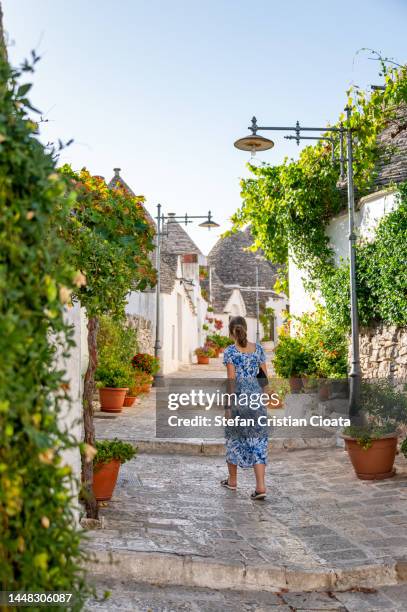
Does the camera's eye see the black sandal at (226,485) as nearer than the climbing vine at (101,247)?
No

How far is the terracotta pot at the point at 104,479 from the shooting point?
598 cm

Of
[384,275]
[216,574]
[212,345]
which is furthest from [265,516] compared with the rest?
[212,345]

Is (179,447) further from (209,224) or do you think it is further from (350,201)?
(209,224)

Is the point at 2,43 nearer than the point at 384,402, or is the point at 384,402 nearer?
the point at 2,43

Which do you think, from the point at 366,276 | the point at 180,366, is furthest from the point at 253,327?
the point at 366,276

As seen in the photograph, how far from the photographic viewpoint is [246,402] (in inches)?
269

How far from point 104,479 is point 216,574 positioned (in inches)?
73.2

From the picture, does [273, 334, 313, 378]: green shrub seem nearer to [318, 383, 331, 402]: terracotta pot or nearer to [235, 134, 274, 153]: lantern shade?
[318, 383, 331, 402]: terracotta pot

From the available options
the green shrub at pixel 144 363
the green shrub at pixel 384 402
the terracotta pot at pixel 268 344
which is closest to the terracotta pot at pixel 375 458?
the green shrub at pixel 384 402

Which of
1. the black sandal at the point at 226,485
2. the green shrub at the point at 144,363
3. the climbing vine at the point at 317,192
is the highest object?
the climbing vine at the point at 317,192

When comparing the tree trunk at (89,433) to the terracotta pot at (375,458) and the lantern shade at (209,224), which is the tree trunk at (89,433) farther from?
the lantern shade at (209,224)

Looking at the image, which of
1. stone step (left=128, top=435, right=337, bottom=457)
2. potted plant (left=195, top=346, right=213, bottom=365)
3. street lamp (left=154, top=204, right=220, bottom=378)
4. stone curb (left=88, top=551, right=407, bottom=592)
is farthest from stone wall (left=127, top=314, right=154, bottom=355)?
stone curb (left=88, top=551, right=407, bottom=592)

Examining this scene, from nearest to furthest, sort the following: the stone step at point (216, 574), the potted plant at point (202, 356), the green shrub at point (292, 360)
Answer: the stone step at point (216, 574) → the green shrub at point (292, 360) → the potted plant at point (202, 356)

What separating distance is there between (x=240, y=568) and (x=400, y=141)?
29.2ft
